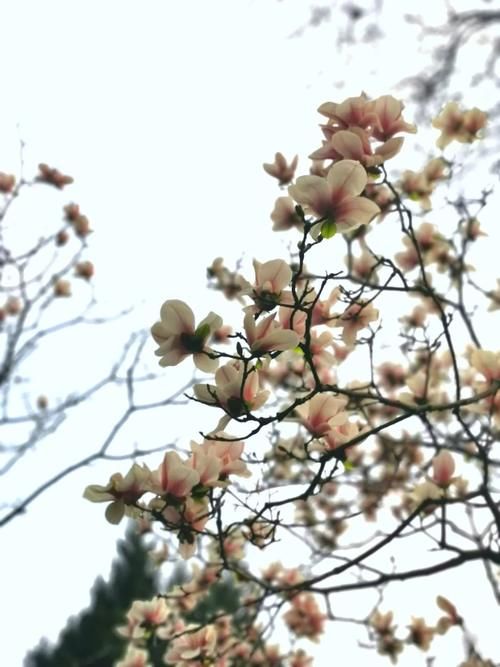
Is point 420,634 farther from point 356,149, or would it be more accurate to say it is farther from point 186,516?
point 356,149

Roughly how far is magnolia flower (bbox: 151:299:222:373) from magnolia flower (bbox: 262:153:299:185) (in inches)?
47.9

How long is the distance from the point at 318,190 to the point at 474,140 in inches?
44.5

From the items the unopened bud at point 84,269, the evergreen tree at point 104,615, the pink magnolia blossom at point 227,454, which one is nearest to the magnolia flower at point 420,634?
the pink magnolia blossom at point 227,454

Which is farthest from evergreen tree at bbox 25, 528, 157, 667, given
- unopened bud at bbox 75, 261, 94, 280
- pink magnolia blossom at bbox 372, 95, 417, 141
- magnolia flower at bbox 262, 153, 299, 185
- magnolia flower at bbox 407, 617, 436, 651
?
pink magnolia blossom at bbox 372, 95, 417, 141

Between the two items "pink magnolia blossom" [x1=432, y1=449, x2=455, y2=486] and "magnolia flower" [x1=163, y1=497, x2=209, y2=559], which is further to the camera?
"pink magnolia blossom" [x1=432, y1=449, x2=455, y2=486]

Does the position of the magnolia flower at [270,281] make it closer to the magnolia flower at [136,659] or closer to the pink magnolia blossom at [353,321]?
the pink magnolia blossom at [353,321]

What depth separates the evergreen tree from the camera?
17.7 m

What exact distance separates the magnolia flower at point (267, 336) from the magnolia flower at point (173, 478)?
28 centimetres

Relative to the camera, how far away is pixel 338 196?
3.74 ft

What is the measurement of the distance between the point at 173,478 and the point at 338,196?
0.60 m

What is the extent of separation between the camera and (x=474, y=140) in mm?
2037

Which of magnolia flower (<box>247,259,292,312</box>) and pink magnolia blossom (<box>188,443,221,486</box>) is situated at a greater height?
magnolia flower (<box>247,259,292,312</box>)

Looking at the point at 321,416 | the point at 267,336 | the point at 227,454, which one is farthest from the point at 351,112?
the point at 227,454

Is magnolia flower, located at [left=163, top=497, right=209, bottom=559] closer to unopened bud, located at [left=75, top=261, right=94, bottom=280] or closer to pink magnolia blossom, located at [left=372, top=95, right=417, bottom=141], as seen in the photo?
pink magnolia blossom, located at [left=372, top=95, right=417, bottom=141]
